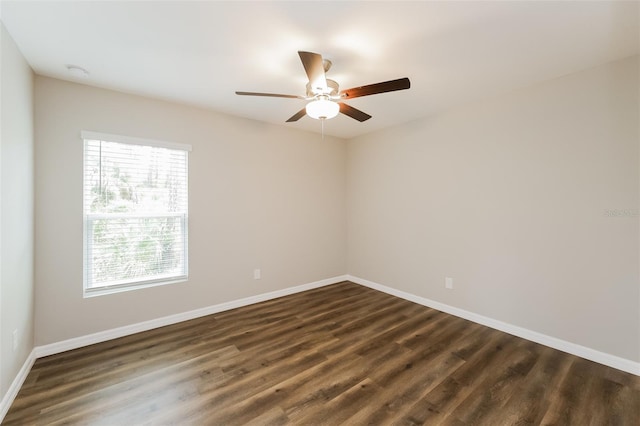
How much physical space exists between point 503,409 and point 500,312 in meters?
1.37

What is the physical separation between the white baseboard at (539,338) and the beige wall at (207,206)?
162cm

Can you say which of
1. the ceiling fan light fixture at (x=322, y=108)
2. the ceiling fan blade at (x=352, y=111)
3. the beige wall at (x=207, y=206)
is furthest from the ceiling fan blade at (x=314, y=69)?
the beige wall at (x=207, y=206)

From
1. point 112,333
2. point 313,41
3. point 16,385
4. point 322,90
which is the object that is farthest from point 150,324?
point 313,41

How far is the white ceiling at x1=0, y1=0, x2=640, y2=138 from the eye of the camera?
5.47ft

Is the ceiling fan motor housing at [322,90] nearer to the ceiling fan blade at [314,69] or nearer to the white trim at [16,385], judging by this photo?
the ceiling fan blade at [314,69]

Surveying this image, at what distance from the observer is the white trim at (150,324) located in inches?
97.6

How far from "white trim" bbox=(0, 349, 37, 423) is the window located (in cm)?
61

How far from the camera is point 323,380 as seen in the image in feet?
6.83

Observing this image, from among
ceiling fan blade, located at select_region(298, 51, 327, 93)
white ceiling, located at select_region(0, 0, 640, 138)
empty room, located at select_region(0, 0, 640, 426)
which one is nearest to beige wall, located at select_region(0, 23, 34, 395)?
empty room, located at select_region(0, 0, 640, 426)

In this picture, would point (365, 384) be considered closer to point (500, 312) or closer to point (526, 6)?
point (500, 312)

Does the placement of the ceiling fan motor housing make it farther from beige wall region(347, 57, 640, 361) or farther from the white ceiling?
beige wall region(347, 57, 640, 361)

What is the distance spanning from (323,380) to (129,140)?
2951mm

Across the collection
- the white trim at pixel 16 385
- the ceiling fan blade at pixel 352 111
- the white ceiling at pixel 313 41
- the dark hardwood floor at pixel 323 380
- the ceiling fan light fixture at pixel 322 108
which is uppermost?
the white ceiling at pixel 313 41

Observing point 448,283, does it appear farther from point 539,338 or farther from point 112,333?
point 112,333
